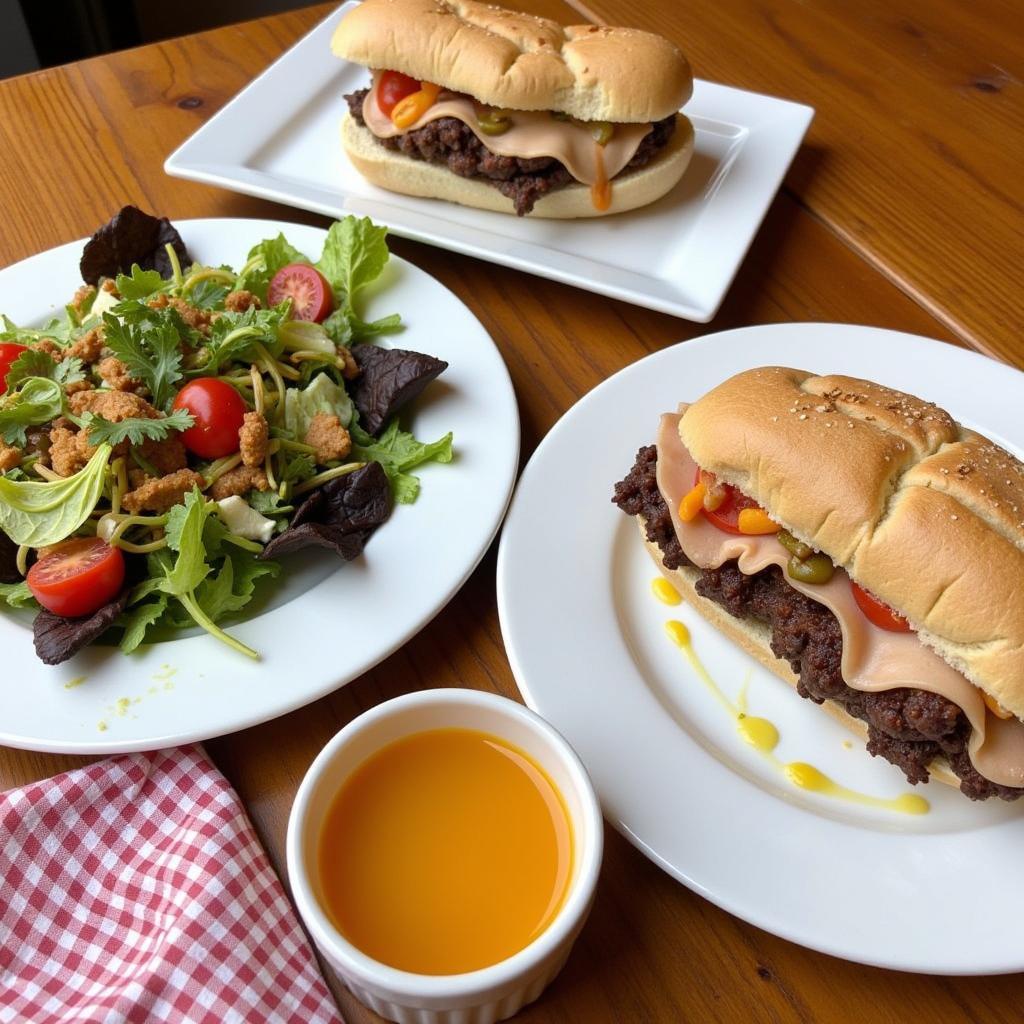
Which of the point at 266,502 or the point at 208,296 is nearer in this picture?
the point at 266,502

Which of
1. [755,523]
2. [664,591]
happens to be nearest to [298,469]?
[664,591]

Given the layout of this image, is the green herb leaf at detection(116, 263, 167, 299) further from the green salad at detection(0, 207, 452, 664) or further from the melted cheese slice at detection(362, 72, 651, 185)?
the melted cheese slice at detection(362, 72, 651, 185)

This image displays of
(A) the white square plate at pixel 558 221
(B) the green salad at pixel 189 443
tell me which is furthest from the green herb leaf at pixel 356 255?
(A) the white square plate at pixel 558 221

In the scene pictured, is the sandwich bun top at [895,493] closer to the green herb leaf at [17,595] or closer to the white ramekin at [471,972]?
the white ramekin at [471,972]

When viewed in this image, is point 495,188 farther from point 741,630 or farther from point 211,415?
point 741,630

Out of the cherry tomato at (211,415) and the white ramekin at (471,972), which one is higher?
the cherry tomato at (211,415)

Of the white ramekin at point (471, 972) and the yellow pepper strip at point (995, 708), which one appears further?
the yellow pepper strip at point (995, 708)

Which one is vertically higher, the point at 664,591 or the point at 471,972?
the point at 471,972
